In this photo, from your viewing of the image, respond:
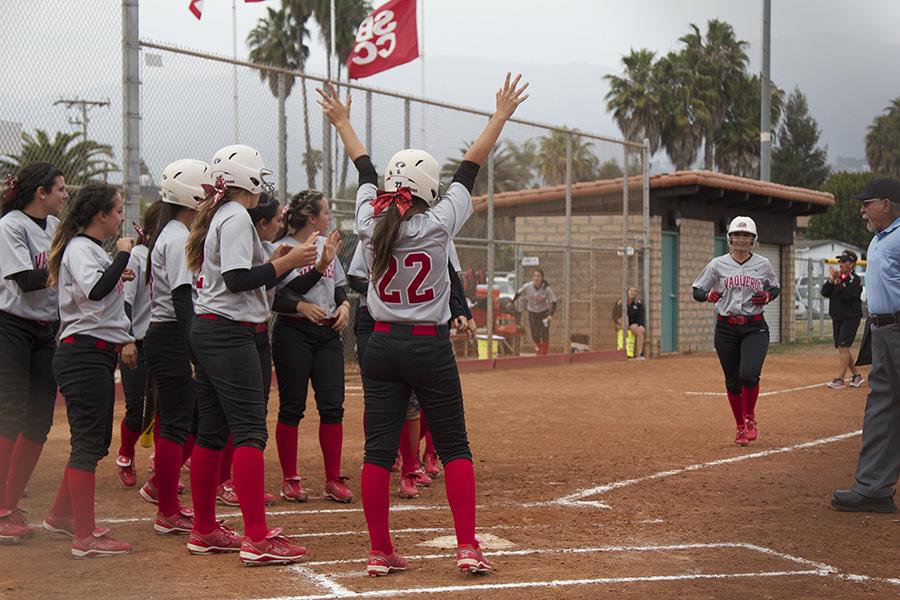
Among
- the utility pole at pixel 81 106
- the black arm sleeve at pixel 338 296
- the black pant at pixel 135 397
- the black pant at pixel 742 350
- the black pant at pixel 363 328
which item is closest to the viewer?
the black pant at pixel 363 328

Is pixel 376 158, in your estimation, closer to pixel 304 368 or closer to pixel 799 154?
pixel 304 368

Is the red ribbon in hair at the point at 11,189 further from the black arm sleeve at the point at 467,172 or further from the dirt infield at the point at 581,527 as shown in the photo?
the black arm sleeve at the point at 467,172

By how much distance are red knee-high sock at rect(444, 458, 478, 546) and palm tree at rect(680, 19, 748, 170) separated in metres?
54.2

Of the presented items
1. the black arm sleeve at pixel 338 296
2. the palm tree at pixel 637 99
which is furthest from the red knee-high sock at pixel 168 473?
the palm tree at pixel 637 99

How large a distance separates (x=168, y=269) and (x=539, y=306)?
49.4 feet

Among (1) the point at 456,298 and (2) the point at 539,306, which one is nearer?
(1) the point at 456,298

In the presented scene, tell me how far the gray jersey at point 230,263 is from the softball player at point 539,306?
15.3 meters

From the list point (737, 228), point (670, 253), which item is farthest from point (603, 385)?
point (670, 253)

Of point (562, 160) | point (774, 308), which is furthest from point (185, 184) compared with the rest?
point (774, 308)

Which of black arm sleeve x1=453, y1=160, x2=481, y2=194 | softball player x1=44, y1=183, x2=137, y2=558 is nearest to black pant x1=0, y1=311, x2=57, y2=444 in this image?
softball player x1=44, y1=183, x2=137, y2=558

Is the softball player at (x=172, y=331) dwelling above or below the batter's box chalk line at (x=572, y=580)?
above

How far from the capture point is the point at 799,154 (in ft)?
301

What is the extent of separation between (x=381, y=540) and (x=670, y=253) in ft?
70.4

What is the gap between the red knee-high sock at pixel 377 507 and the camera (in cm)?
523
